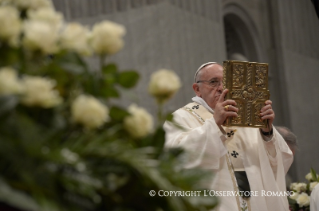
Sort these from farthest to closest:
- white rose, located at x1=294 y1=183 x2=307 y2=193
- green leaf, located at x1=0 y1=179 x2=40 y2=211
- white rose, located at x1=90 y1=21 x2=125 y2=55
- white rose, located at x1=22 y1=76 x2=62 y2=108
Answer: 1. white rose, located at x1=294 y1=183 x2=307 y2=193
2. white rose, located at x1=90 y1=21 x2=125 y2=55
3. white rose, located at x1=22 y1=76 x2=62 y2=108
4. green leaf, located at x1=0 y1=179 x2=40 y2=211

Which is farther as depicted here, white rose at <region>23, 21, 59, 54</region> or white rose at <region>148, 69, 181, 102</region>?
white rose at <region>148, 69, 181, 102</region>

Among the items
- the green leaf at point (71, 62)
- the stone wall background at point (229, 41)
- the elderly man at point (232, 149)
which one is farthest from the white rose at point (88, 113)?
the stone wall background at point (229, 41)

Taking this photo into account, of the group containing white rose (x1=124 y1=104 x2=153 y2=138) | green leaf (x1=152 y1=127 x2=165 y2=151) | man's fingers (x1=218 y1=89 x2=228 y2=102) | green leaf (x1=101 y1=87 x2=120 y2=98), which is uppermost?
green leaf (x1=101 y1=87 x2=120 y2=98)

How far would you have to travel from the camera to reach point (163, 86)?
1270mm

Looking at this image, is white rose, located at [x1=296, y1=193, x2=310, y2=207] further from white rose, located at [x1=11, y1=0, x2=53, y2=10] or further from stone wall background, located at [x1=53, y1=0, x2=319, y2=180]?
white rose, located at [x1=11, y1=0, x2=53, y2=10]

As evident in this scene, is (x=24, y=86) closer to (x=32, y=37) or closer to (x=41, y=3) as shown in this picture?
(x=32, y=37)

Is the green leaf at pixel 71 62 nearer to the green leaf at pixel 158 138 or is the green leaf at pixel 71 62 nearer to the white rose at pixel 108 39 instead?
the white rose at pixel 108 39

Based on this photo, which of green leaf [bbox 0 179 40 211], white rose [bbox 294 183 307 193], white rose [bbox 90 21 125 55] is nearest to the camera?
green leaf [bbox 0 179 40 211]

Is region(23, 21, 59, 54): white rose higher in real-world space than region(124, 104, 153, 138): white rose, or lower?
higher

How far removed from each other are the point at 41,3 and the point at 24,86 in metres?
0.41

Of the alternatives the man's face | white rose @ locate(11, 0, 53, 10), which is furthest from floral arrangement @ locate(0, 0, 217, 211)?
the man's face

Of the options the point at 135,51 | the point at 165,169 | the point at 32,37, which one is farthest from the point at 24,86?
the point at 135,51

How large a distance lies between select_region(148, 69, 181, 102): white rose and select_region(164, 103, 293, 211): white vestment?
2389 millimetres

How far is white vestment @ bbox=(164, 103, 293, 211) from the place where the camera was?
3814 mm
